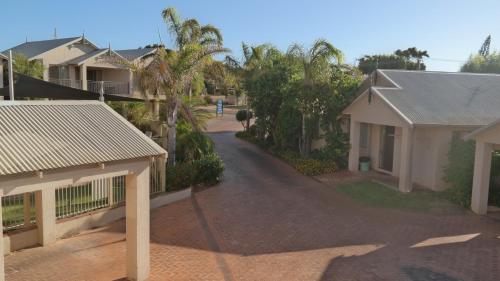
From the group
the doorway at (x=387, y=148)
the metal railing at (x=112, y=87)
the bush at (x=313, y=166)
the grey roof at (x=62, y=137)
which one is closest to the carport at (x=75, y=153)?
the grey roof at (x=62, y=137)

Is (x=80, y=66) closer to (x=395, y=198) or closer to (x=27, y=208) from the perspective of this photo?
(x=27, y=208)

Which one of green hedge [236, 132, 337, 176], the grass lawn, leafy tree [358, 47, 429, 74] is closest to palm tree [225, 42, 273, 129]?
green hedge [236, 132, 337, 176]

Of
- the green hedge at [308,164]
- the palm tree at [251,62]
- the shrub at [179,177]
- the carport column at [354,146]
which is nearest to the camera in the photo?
the shrub at [179,177]

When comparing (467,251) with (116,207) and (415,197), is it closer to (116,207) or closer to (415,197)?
(415,197)

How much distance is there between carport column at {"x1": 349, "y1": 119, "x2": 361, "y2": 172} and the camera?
66.4 feet

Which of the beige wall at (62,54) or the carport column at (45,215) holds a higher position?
the beige wall at (62,54)

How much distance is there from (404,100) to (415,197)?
3.96 meters

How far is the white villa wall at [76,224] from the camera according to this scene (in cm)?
1081

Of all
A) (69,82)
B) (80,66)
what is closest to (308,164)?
(80,66)

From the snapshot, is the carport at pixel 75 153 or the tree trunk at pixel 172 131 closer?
the carport at pixel 75 153

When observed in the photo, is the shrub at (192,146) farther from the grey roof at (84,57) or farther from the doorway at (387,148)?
the grey roof at (84,57)

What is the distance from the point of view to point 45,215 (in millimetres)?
11133

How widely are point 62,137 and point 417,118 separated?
12.4 m

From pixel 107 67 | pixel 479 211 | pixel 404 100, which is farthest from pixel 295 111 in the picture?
pixel 107 67
